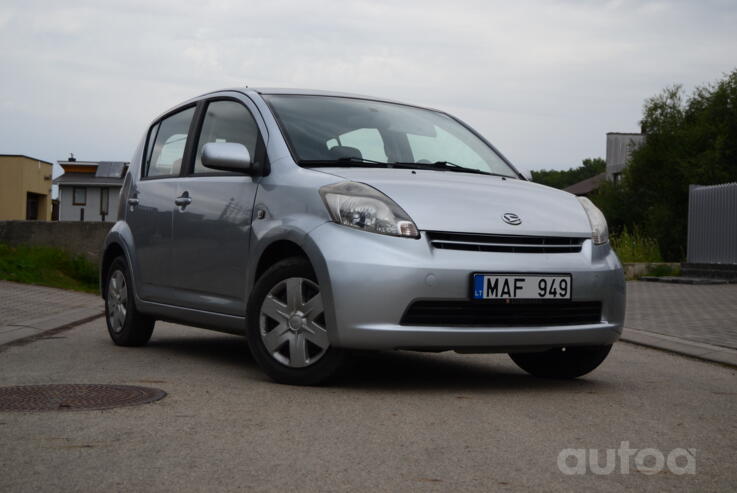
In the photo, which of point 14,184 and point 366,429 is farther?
point 14,184

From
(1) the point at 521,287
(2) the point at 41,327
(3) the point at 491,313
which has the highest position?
(1) the point at 521,287

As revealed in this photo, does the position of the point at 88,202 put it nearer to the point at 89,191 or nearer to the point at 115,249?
the point at 89,191

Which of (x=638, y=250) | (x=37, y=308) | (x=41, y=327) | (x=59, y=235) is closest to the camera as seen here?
(x=41, y=327)

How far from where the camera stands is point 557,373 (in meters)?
6.81

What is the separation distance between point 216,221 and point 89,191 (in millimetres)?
96821

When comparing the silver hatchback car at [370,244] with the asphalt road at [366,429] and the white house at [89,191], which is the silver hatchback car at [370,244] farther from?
the white house at [89,191]

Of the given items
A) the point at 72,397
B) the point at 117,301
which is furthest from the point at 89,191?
the point at 72,397

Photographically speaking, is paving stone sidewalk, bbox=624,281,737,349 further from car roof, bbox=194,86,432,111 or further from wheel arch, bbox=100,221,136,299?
wheel arch, bbox=100,221,136,299

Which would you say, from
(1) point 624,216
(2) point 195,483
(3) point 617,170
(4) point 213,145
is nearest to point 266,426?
(2) point 195,483

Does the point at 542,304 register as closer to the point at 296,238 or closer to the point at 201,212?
the point at 296,238

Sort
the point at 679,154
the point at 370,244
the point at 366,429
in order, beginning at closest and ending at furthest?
the point at 366,429 → the point at 370,244 → the point at 679,154

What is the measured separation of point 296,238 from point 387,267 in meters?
0.61

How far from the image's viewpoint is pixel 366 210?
18.6 ft

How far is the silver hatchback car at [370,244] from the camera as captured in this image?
5.59m
